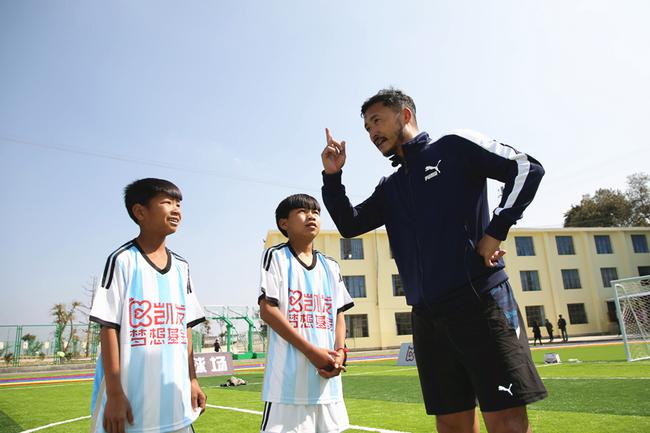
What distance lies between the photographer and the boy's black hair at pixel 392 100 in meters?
2.74

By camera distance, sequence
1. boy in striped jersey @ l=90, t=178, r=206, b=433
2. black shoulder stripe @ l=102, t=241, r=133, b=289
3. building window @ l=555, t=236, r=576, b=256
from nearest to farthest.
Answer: boy in striped jersey @ l=90, t=178, r=206, b=433, black shoulder stripe @ l=102, t=241, r=133, b=289, building window @ l=555, t=236, r=576, b=256

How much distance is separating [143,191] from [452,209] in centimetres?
206

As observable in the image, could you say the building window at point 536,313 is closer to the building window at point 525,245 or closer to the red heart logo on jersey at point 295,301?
the building window at point 525,245

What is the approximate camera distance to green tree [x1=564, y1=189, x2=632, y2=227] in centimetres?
4894

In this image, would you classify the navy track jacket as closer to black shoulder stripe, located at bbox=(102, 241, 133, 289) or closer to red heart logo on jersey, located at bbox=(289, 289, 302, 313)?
red heart logo on jersey, located at bbox=(289, 289, 302, 313)

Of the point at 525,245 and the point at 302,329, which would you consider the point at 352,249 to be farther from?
the point at 302,329

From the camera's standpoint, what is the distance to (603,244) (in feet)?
133

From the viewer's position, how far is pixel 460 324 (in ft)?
7.23

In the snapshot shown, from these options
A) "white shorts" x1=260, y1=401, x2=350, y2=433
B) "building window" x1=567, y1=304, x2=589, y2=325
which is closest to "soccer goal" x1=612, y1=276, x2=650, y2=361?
"white shorts" x1=260, y1=401, x2=350, y2=433

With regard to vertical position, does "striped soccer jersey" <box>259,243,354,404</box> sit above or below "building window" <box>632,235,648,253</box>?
below

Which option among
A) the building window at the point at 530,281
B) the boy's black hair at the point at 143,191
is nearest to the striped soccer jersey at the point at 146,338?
the boy's black hair at the point at 143,191

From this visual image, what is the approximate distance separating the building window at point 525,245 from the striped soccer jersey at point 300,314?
3941 cm

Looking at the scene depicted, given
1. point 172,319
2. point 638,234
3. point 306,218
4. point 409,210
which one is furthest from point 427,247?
point 638,234

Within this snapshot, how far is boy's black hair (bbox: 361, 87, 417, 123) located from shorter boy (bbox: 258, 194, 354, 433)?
0.96m
